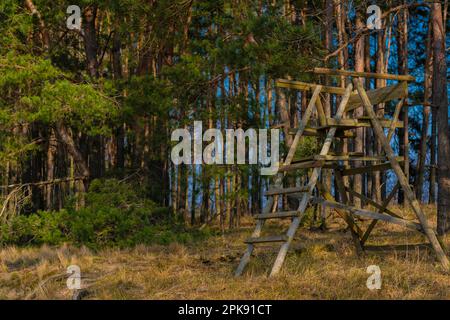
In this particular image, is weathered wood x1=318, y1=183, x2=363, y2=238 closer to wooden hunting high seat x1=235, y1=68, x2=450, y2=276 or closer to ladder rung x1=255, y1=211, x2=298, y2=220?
wooden hunting high seat x1=235, y1=68, x2=450, y2=276

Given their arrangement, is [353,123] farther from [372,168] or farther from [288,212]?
[288,212]

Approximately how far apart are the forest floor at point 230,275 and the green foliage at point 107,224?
184cm

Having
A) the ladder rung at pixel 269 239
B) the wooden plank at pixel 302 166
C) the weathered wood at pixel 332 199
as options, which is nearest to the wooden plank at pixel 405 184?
the wooden plank at pixel 302 166

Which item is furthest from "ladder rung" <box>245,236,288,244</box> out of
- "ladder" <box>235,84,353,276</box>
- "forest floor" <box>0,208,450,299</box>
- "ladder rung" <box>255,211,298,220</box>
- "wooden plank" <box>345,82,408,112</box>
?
"wooden plank" <box>345,82,408,112</box>

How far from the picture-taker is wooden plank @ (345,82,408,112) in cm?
848

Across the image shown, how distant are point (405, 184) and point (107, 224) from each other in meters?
7.60

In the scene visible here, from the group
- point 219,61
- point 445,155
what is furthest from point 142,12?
point 445,155

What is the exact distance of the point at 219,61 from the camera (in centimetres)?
1435

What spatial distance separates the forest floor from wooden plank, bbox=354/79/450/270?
22cm

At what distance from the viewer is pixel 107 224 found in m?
13.4

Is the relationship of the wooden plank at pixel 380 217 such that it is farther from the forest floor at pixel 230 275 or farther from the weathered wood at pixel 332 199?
the weathered wood at pixel 332 199

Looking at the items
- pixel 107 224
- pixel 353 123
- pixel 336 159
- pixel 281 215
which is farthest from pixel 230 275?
pixel 107 224

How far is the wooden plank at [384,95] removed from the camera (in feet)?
27.8

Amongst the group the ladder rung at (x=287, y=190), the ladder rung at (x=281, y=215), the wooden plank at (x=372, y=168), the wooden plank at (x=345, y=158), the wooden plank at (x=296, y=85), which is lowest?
the ladder rung at (x=281, y=215)
